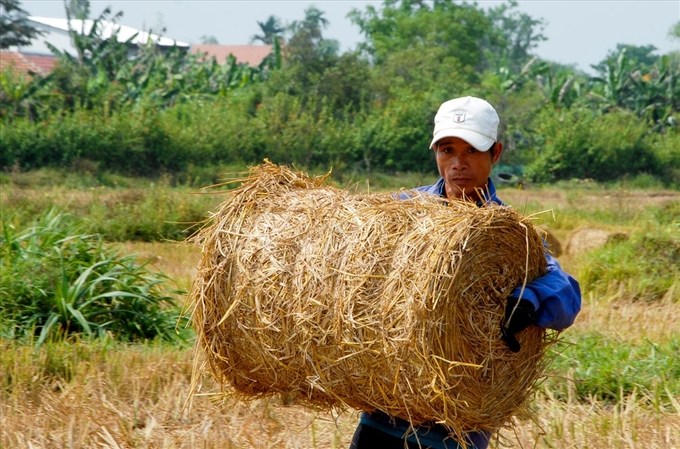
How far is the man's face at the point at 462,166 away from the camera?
2924 mm

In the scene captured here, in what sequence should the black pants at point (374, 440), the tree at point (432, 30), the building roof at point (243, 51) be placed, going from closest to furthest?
the black pants at point (374, 440)
the tree at point (432, 30)
the building roof at point (243, 51)

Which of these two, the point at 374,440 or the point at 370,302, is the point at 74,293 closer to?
the point at 374,440

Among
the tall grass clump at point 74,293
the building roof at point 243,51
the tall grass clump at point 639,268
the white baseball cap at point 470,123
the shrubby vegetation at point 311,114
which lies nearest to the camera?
the white baseball cap at point 470,123

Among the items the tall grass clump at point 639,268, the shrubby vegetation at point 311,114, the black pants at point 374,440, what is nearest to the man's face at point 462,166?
the black pants at point 374,440

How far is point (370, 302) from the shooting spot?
2.51 metres

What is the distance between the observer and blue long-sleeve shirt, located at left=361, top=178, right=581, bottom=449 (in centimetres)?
253

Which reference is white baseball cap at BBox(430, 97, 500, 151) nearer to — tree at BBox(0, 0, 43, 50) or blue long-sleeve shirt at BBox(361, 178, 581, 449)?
blue long-sleeve shirt at BBox(361, 178, 581, 449)

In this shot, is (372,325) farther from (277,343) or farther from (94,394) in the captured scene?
(94,394)

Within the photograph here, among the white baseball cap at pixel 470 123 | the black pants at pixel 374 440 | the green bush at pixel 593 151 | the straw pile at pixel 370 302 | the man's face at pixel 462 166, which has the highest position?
the white baseball cap at pixel 470 123

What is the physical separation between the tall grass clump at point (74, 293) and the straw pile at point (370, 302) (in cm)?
253

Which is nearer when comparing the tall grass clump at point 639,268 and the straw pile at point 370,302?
the straw pile at point 370,302

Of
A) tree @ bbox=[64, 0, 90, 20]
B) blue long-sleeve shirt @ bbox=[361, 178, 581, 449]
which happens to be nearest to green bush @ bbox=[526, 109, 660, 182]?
tree @ bbox=[64, 0, 90, 20]

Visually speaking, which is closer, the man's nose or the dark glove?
the dark glove

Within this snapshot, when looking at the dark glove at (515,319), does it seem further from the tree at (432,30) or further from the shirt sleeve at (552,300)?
the tree at (432,30)
